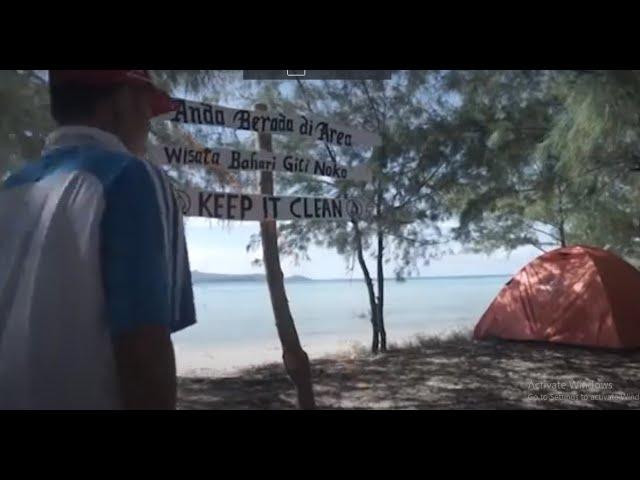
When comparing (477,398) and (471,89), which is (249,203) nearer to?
(477,398)

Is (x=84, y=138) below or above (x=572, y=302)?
above

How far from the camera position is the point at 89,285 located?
1.61 ft

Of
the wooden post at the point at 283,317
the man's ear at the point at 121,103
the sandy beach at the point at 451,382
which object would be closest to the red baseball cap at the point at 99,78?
the man's ear at the point at 121,103

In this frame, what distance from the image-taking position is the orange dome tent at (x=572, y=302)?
485cm

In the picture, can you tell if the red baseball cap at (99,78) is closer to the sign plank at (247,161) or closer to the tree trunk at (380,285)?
the sign plank at (247,161)

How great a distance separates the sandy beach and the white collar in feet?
8.57

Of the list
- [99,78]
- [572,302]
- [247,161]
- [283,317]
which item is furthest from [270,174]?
[572,302]

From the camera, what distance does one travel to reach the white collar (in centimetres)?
55

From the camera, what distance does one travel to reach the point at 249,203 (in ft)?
8.52

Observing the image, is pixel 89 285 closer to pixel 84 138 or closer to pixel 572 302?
pixel 84 138

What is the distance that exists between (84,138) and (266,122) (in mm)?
2175

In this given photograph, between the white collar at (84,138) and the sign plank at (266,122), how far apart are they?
1789 mm
